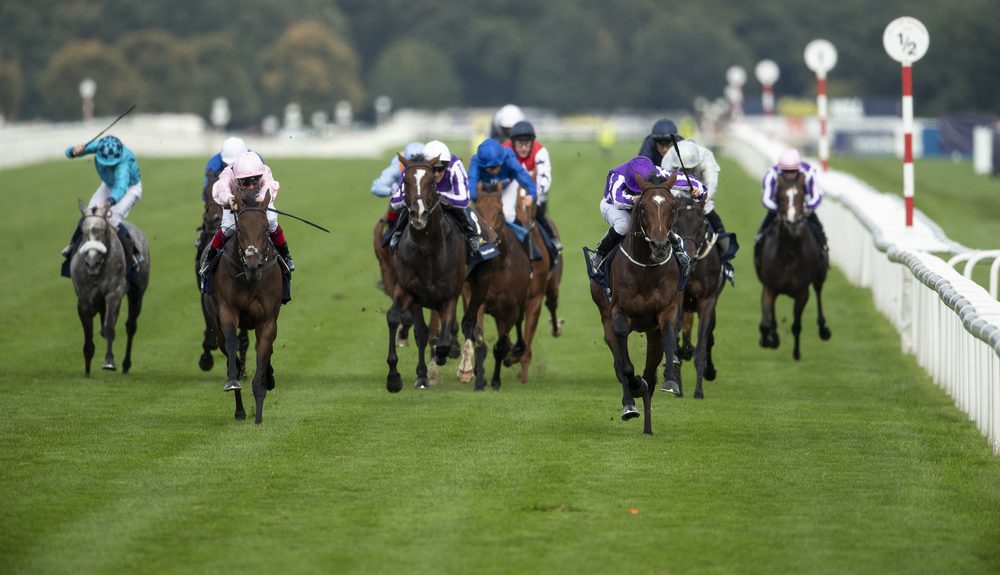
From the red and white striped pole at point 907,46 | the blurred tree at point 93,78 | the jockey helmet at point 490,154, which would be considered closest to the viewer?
the jockey helmet at point 490,154

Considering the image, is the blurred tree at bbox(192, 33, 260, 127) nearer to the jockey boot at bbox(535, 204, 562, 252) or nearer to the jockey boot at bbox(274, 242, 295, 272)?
the jockey boot at bbox(535, 204, 562, 252)

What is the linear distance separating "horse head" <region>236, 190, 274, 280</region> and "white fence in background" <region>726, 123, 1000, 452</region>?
14.5 ft

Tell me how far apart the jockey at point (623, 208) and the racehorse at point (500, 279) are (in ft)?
7.14

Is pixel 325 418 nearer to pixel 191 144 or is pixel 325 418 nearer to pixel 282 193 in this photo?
pixel 282 193

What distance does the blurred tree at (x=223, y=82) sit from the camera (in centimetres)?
9400

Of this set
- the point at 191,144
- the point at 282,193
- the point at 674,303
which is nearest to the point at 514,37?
the point at 191,144

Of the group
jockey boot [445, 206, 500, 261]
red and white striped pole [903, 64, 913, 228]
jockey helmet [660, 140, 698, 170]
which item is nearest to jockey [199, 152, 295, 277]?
jockey boot [445, 206, 500, 261]

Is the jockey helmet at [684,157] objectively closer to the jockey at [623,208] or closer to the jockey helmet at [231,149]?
the jockey at [623,208]

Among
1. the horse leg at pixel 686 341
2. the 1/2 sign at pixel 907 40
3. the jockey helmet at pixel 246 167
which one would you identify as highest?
the 1/2 sign at pixel 907 40

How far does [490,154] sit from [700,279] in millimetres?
1880

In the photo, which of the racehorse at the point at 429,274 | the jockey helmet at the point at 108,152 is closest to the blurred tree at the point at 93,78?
the jockey helmet at the point at 108,152

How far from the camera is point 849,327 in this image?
19.5 meters

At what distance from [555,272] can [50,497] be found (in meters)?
7.33

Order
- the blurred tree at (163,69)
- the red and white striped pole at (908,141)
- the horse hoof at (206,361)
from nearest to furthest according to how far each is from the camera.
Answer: the horse hoof at (206,361) < the red and white striped pole at (908,141) < the blurred tree at (163,69)
